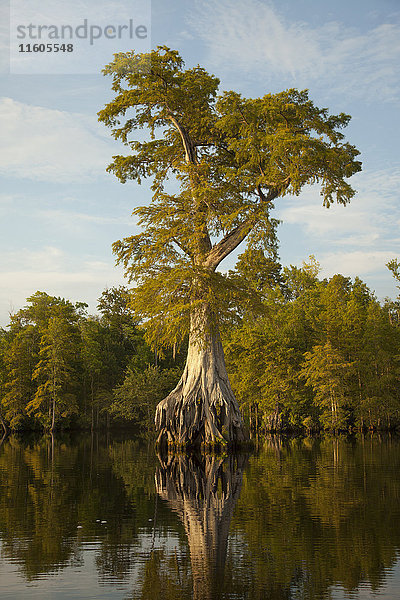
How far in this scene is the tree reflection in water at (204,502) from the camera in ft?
23.0

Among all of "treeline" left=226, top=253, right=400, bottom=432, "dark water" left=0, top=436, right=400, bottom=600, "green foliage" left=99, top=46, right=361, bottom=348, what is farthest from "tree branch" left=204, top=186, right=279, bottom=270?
"treeline" left=226, top=253, right=400, bottom=432

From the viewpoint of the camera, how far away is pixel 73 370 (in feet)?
182

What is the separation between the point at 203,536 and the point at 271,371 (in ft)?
124

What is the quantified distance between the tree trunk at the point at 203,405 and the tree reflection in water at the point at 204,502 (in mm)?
1321

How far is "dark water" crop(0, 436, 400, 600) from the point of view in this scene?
650 cm

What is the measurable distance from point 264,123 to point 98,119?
8118 mm

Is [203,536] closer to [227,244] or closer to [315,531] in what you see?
[315,531]

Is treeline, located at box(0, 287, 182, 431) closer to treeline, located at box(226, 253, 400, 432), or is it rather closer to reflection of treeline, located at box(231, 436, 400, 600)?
treeline, located at box(226, 253, 400, 432)

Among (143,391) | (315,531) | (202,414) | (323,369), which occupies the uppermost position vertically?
(323,369)

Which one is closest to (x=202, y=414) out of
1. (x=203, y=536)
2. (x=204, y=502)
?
(x=204, y=502)

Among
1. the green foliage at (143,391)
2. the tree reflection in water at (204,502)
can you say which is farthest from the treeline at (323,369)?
the tree reflection in water at (204,502)

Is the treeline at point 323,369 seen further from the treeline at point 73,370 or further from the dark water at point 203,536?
the dark water at point 203,536

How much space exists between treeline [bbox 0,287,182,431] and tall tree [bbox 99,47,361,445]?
96.3ft

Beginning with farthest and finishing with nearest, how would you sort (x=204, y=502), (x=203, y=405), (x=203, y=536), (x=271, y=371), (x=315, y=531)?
(x=271, y=371)
(x=203, y=405)
(x=204, y=502)
(x=315, y=531)
(x=203, y=536)
